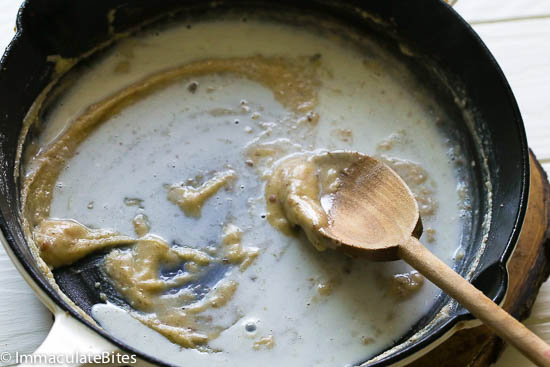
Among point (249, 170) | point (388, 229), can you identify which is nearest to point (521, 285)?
point (388, 229)

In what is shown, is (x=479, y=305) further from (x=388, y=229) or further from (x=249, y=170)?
(x=249, y=170)

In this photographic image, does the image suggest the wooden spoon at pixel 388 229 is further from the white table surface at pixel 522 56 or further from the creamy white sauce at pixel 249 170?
the white table surface at pixel 522 56

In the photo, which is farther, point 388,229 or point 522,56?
point 522,56

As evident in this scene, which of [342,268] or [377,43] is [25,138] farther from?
[377,43]

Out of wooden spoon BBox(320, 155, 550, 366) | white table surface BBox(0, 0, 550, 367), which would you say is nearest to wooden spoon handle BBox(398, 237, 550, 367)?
wooden spoon BBox(320, 155, 550, 366)

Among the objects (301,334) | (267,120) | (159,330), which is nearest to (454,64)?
(267,120)

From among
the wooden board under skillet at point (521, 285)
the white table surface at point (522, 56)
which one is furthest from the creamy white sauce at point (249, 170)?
the white table surface at point (522, 56)
